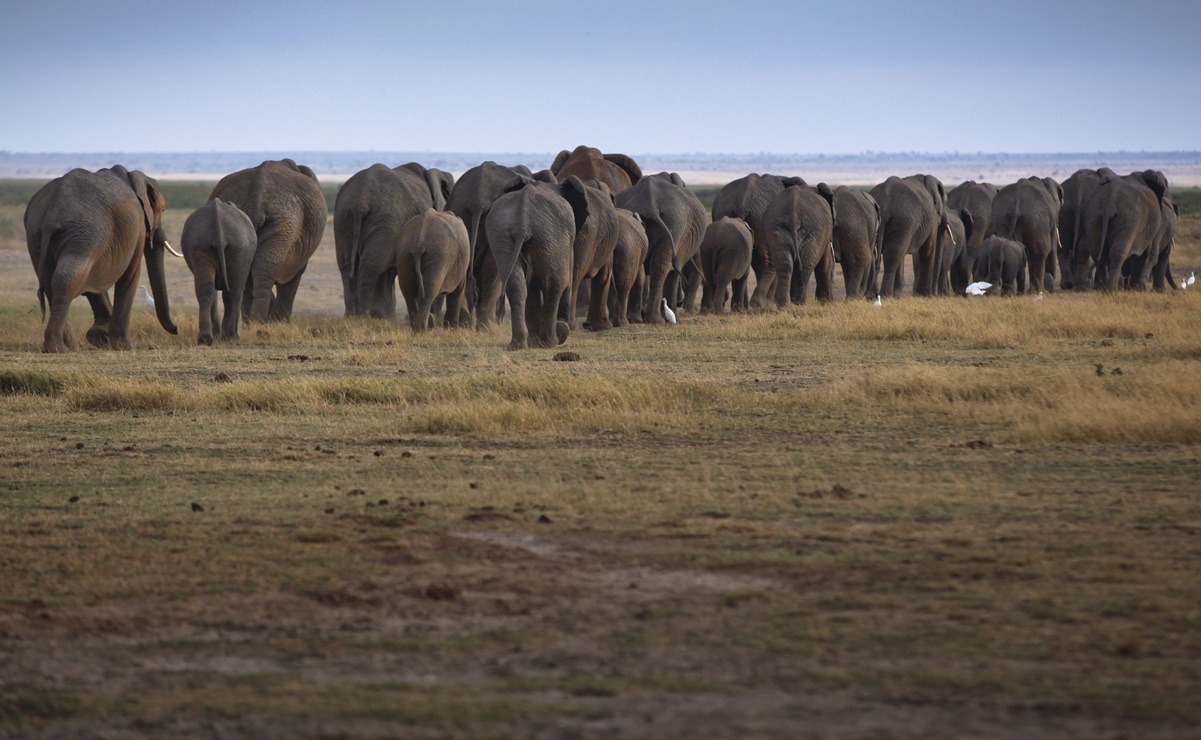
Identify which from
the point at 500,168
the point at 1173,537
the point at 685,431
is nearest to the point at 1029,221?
the point at 500,168

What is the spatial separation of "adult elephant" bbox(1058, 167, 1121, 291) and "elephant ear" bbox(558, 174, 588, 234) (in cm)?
1644

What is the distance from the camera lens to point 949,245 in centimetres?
3203

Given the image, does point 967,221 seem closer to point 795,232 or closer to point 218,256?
point 795,232

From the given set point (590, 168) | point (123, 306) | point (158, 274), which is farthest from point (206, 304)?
point (590, 168)

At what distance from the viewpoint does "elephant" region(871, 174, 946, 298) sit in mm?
29219

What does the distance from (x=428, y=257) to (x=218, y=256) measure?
254 centimetres

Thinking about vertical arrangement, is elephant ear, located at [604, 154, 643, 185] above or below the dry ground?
above

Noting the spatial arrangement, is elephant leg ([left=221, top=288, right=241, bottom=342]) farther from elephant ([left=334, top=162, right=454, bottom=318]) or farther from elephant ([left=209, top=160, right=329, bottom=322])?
elephant ([left=334, top=162, right=454, bottom=318])

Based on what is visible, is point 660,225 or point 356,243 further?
point 660,225

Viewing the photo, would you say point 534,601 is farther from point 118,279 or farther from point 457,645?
point 118,279

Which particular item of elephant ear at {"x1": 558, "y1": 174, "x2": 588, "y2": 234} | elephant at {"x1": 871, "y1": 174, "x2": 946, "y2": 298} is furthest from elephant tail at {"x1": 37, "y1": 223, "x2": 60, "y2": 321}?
elephant at {"x1": 871, "y1": 174, "x2": 946, "y2": 298}

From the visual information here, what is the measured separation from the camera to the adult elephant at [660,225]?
78.0 ft

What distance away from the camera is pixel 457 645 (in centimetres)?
602

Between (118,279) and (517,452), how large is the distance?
9.77 metres
